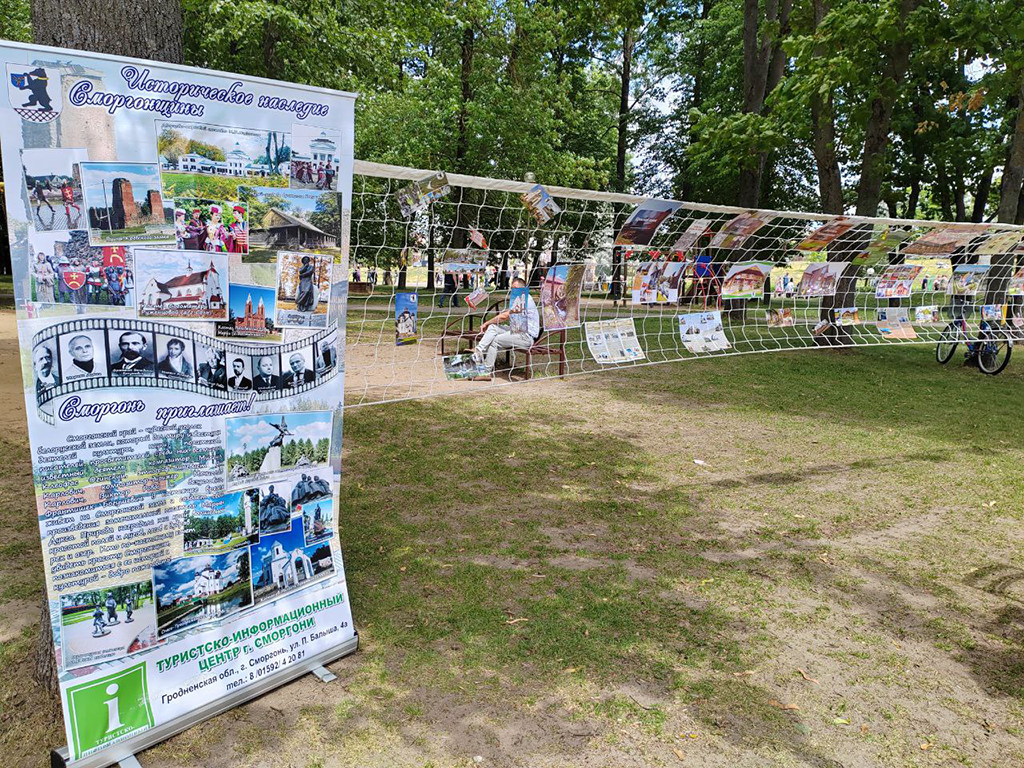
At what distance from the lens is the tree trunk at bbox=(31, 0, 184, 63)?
7.67ft

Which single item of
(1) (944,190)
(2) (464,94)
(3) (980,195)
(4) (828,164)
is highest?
(2) (464,94)

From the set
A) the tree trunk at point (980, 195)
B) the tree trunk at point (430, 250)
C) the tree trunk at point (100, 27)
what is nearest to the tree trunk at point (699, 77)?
the tree trunk at point (980, 195)

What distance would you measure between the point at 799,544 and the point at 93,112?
423 cm

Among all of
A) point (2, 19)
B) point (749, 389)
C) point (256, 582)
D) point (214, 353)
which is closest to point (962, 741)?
point (256, 582)

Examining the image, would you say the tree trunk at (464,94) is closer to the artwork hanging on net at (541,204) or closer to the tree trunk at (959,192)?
the artwork hanging on net at (541,204)

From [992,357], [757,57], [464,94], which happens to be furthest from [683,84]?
[992,357]

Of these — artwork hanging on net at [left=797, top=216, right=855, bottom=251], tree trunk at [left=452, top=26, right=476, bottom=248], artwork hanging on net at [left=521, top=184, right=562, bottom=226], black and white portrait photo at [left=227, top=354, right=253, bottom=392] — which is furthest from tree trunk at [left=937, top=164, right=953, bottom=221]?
black and white portrait photo at [left=227, top=354, right=253, bottom=392]

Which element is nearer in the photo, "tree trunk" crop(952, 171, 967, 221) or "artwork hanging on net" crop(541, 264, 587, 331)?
"artwork hanging on net" crop(541, 264, 587, 331)

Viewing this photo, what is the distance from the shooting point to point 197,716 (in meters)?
2.36

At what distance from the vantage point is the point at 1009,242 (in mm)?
6711

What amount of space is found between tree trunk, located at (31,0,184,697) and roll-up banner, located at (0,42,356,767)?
1.35ft

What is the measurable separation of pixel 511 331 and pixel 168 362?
8.20 feet

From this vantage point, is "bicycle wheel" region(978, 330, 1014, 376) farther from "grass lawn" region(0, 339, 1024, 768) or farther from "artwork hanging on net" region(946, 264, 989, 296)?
"grass lawn" region(0, 339, 1024, 768)

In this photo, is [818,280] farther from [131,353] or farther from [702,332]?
[131,353]
